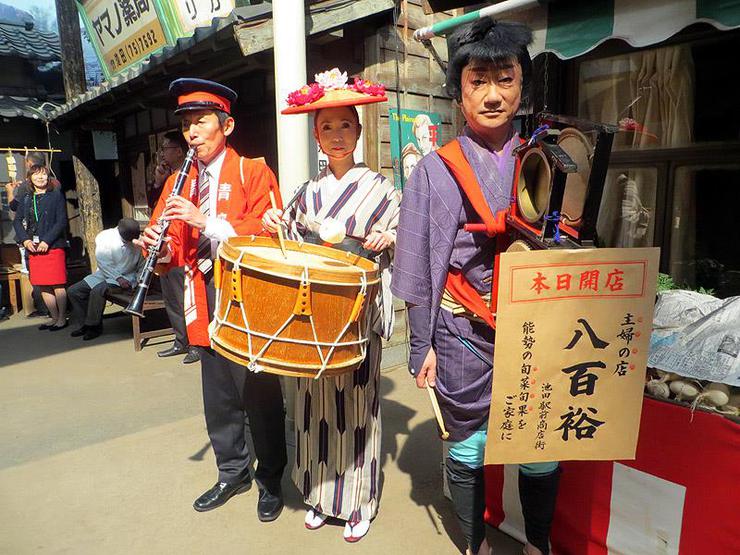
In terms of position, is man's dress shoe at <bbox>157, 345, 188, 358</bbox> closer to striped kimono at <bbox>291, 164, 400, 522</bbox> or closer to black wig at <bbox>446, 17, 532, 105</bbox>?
striped kimono at <bbox>291, 164, 400, 522</bbox>

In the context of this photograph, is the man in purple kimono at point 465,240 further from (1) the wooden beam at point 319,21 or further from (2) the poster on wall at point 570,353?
(1) the wooden beam at point 319,21

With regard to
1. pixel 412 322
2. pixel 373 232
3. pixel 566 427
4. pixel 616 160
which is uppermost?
pixel 616 160

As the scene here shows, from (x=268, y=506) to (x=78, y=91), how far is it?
8.05 metres

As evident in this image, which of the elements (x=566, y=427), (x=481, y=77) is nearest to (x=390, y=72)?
(x=481, y=77)

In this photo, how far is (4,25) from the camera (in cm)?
1152

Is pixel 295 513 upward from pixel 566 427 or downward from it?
downward

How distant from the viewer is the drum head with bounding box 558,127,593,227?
1625 millimetres

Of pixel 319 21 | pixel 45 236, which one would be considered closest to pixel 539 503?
pixel 319 21

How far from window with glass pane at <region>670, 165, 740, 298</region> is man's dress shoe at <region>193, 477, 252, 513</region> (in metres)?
2.95

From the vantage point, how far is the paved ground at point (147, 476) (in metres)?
2.61

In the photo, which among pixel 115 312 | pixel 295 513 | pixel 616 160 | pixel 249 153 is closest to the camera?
pixel 295 513

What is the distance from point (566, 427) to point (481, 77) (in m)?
1.22

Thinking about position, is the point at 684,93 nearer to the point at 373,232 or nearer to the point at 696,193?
the point at 696,193

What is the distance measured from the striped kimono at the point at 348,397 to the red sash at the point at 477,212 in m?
0.63
